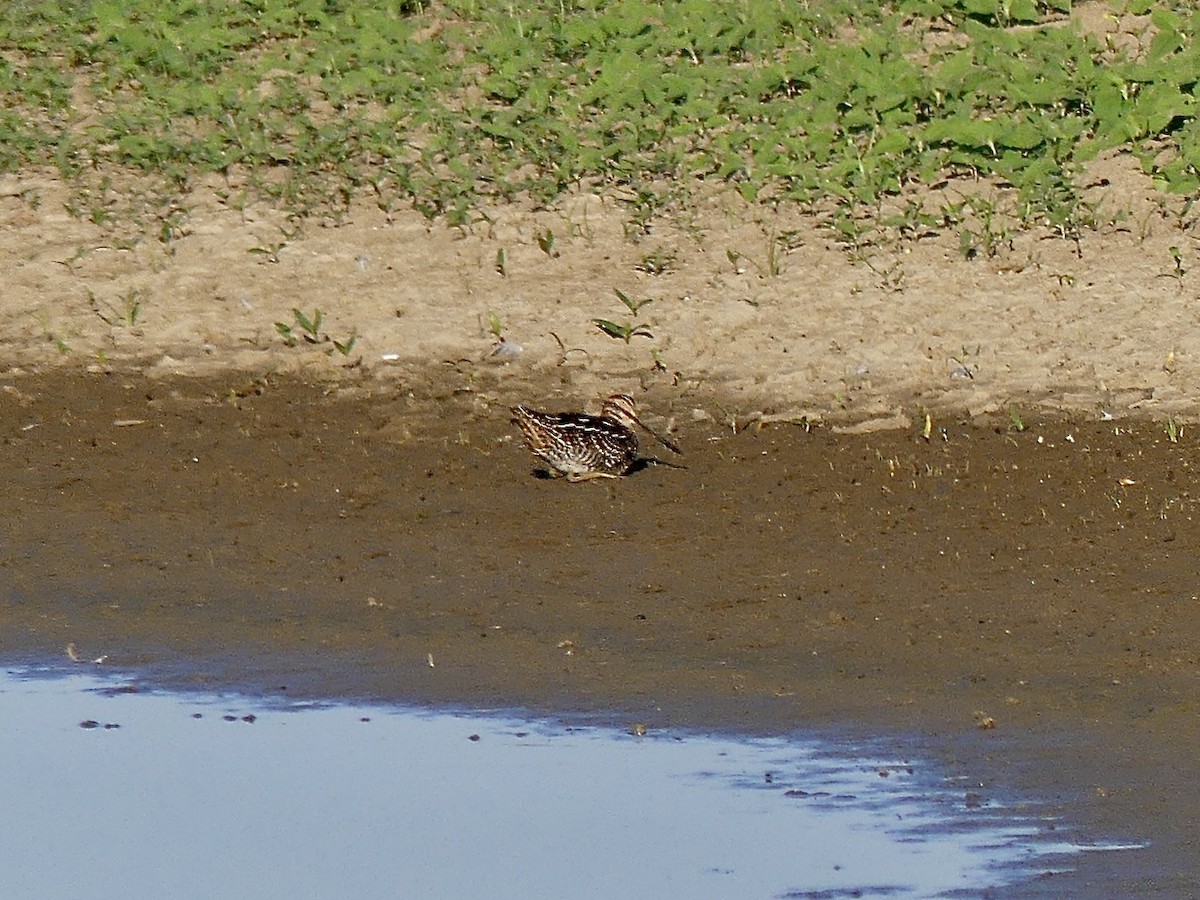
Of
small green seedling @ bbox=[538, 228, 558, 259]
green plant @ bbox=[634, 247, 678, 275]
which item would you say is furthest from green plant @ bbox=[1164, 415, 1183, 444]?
small green seedling @ bbox=[538, 228, 558, 259]

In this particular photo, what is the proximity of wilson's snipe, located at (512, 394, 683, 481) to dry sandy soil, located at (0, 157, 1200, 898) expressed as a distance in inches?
5.1

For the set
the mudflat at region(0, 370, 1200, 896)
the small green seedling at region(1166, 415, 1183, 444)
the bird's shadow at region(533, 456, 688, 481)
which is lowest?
the mudflat at region(0, 370, 1200, 896)

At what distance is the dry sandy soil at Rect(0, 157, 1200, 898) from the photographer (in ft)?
24.9

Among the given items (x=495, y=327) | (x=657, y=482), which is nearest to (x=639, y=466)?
(x=657, y=482)

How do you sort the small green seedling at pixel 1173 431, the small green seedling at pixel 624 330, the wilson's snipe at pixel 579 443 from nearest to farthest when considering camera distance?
1. the wilson's snipe at pixel 579 443
2. the small green seedling at pixel 1173 431
3. the small green seedling at pixel 624 330

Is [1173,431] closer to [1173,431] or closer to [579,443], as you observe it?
[1173,431]

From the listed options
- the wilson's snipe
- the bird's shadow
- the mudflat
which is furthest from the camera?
the bird's shadow

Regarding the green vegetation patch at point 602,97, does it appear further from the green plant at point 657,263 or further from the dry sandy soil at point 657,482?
the green plant at point 657,263

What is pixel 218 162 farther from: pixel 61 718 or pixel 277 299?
pixel 61 718

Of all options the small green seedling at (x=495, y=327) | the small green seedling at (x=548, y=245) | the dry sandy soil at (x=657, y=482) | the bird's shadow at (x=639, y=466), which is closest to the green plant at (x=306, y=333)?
the dry sandy soil at (x=657, y=482)

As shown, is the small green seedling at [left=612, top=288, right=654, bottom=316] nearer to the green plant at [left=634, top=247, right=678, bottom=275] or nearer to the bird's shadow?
the green plant at [left=634, top=247, right=678, bottom=275]

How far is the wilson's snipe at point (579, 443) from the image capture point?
376 inches

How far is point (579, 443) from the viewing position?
9.51 metres

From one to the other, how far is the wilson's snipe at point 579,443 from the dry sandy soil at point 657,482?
13 centimetres
